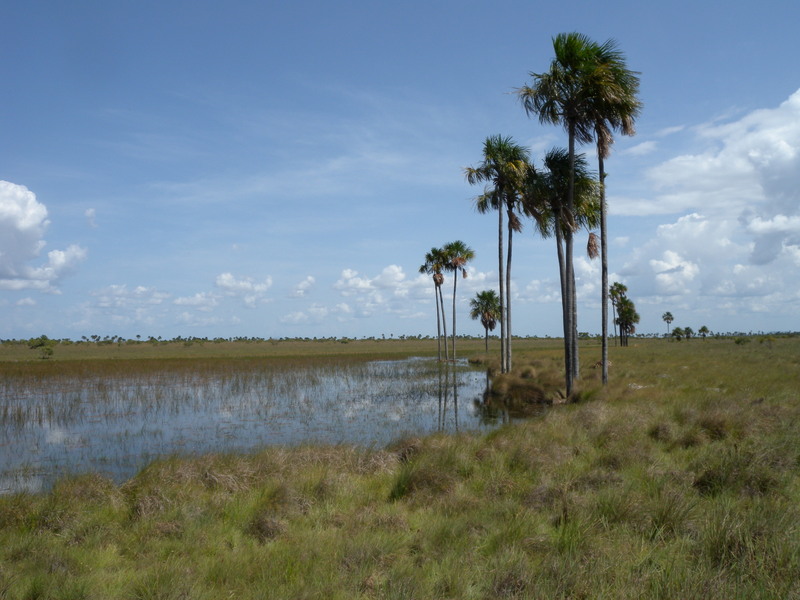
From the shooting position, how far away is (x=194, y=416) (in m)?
20.6

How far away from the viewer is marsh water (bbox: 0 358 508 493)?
557 inches

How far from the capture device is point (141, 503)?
8.02 metres

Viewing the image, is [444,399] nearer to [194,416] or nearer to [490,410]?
[490,410]

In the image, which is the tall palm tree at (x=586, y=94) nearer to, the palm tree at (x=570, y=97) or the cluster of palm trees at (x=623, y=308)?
the palm tree at (x=570, y=97)

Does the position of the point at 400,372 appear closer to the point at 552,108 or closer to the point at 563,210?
the point at 563,210

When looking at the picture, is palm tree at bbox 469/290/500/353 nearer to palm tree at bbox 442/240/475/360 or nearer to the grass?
palm tree at bbox 442/240/475/360

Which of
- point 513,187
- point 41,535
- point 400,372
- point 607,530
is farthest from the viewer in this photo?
point 400,372

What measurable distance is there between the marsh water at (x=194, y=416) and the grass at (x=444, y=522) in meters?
3.29

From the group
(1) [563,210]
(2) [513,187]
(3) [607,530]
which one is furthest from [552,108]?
(3) [607,530]

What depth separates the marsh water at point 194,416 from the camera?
46.4 ft

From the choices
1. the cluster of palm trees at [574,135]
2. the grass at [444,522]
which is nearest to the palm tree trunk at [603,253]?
the cluster of palm trees at [574,135]

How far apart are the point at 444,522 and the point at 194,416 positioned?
1600 centimetres

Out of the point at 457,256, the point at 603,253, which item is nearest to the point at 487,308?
the point at 457,256

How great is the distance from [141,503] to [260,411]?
1386 cm
